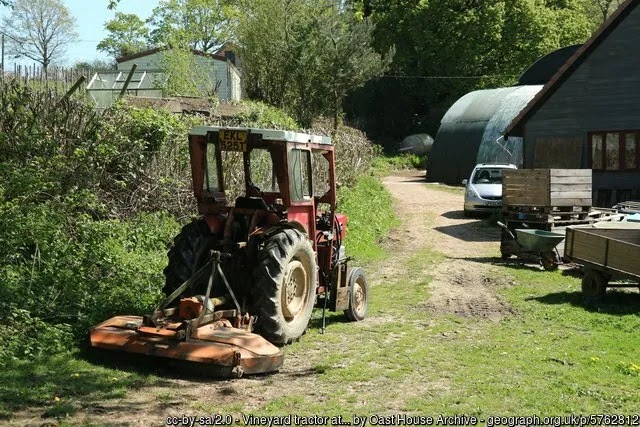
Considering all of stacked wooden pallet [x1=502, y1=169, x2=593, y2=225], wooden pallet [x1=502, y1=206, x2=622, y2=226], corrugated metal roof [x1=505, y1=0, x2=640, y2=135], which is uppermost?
corrugated metal roof [x1=505, y1=0, x2=640, y2=135]

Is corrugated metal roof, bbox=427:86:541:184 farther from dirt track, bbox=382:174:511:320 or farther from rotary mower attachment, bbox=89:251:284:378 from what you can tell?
rotary mower attachment, bbox=89:251:284:378

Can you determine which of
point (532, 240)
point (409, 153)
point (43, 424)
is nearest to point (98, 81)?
point (532, 240)

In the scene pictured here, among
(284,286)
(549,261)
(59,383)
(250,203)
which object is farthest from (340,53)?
(59,383)

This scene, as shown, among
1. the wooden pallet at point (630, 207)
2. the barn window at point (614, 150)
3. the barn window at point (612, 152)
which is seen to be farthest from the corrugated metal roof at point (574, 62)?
the wooden pallet at point (630, 207)

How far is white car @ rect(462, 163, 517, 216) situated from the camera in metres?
26.7

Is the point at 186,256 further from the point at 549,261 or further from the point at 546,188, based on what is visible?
the point at 546,188

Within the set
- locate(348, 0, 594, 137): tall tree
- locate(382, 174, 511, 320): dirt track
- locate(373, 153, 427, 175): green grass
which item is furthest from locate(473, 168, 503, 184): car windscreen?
locate(348, 0, 594, 137): tall tree

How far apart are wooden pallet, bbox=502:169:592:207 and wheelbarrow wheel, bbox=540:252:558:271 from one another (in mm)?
2159

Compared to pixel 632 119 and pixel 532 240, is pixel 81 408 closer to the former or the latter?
pixel 532 240

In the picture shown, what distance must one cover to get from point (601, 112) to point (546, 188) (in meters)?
7.37

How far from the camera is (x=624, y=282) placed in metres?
13.9

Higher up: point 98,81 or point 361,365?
point 98,81

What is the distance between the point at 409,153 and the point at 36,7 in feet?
121

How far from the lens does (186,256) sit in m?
9.20
